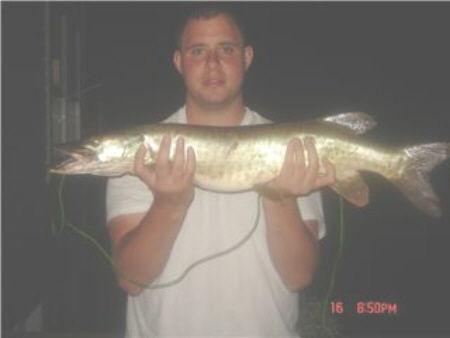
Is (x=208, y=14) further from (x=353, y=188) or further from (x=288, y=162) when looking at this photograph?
(x=353, y=188)

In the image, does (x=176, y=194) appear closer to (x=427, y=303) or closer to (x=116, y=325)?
(x=116, y=325)

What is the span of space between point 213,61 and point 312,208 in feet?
3.18

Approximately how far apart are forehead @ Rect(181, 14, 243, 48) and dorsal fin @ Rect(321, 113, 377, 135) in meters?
0.69

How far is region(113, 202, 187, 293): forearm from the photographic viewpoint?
2139 millimetres

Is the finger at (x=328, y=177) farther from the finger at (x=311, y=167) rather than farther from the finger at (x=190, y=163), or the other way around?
the finger at (x=190, y=163)

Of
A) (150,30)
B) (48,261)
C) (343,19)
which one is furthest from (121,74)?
(48,261)

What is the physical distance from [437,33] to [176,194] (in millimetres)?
10153

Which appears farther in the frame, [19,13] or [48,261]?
[48,261]

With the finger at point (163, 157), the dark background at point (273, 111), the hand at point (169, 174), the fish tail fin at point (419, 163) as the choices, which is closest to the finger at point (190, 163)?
the hand at point (169, 174)

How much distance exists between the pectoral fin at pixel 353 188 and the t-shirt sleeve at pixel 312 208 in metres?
0.14

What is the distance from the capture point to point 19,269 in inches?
146

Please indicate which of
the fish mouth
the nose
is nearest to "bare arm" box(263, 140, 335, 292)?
the nose
